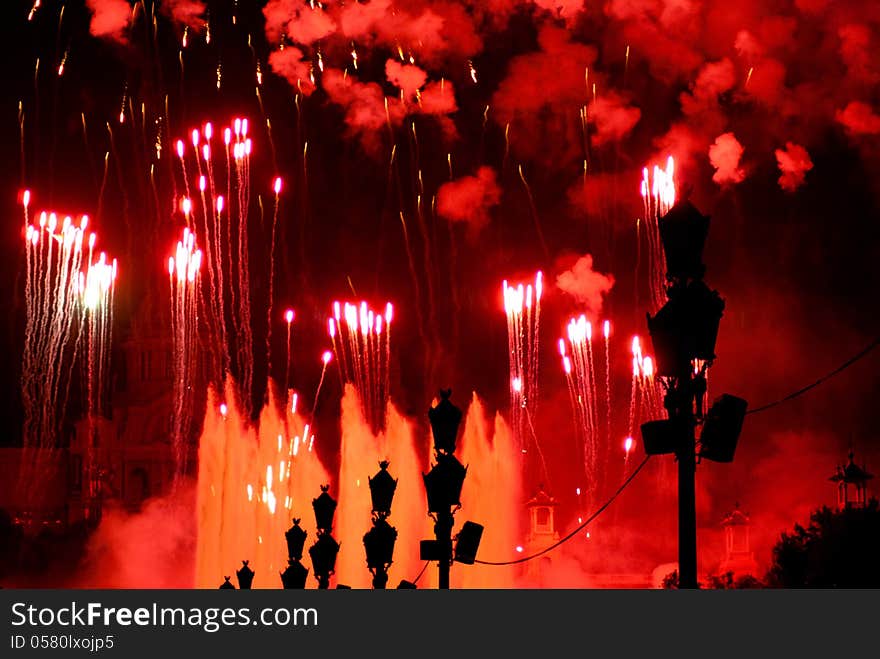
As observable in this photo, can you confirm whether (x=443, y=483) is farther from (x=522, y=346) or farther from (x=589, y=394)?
(x=522, y=346)

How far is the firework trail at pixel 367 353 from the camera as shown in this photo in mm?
52500

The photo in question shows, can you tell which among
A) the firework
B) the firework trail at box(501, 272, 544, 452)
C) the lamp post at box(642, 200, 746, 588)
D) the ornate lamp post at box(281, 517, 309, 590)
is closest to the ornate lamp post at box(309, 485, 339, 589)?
the ornate lamp post at box(281, 517, 309, 590)

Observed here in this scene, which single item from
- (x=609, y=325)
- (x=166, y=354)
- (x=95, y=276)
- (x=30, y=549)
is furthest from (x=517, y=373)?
(x=166, y=354)

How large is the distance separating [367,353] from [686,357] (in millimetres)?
46929

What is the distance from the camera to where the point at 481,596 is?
9.59 metres

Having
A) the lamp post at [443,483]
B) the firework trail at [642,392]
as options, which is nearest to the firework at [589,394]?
the firework trail at [642,392]

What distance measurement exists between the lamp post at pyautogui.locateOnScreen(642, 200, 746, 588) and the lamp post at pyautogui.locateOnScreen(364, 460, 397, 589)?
374 inches

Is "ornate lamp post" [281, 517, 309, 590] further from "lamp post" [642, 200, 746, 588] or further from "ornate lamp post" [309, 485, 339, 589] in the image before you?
"lamp post" [642, 200, 746, 588]

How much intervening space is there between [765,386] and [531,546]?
39.3ft

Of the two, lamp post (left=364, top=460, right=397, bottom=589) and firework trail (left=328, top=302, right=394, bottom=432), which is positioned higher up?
firework trail (left=328, top=302, right=394, bottom=432)

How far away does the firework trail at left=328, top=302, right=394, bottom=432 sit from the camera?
52500 millimetres

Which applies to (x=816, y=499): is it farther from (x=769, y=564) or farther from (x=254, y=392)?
(x=254, y=392)

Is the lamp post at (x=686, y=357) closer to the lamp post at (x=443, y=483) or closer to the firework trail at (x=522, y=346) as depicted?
the lamp post at (x=443, y=483)

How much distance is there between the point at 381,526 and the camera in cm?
2033
